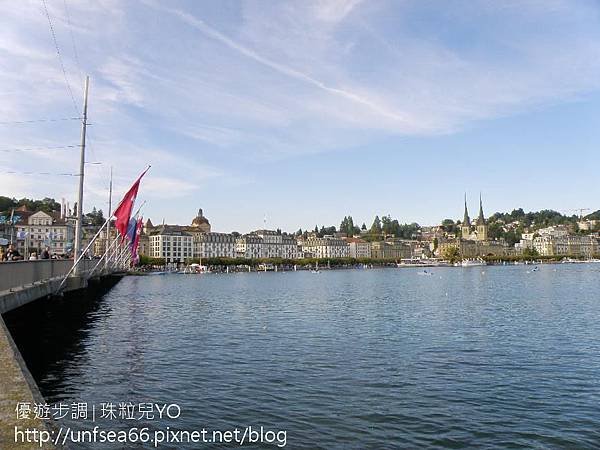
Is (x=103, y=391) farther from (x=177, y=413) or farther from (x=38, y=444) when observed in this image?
(x=38, y=444)

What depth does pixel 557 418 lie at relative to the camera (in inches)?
573

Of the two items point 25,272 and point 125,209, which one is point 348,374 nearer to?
point 25,272

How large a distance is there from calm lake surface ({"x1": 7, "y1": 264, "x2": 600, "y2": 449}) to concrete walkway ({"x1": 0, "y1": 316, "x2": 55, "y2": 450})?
482cm

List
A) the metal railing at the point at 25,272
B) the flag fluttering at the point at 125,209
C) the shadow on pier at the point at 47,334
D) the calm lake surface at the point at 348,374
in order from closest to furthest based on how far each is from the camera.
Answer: the calm lake surface at the point at 348,374
the metal railing at the point at 25,272
the shadow on pier at the point at 47,334
the flag fluttering at the point at 125,209

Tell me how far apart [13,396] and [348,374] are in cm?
1338

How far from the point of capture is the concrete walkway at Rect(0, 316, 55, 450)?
6.24 meters

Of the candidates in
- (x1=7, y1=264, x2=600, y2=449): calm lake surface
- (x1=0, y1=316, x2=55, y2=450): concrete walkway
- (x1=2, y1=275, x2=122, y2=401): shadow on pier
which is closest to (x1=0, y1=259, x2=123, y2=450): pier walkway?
(x1=0, y1=316, x2=55, y2=450): concrete walkway

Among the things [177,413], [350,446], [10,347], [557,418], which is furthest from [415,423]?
[10,347]

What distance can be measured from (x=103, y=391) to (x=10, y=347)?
23.1ft

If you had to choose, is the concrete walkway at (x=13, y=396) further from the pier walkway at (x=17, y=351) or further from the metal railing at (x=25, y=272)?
→ the metal railing at (x=25, y=272)

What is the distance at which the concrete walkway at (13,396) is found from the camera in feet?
20.5

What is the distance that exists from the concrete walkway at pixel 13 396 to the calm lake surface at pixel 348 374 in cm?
482

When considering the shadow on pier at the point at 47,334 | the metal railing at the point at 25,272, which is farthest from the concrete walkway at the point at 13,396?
the metal railing at the point at 25,272

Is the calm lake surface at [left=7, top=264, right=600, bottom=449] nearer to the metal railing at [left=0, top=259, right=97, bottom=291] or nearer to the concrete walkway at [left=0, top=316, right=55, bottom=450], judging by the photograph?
the metal railing at [left=0, top=259, right=97, bottom=291]
